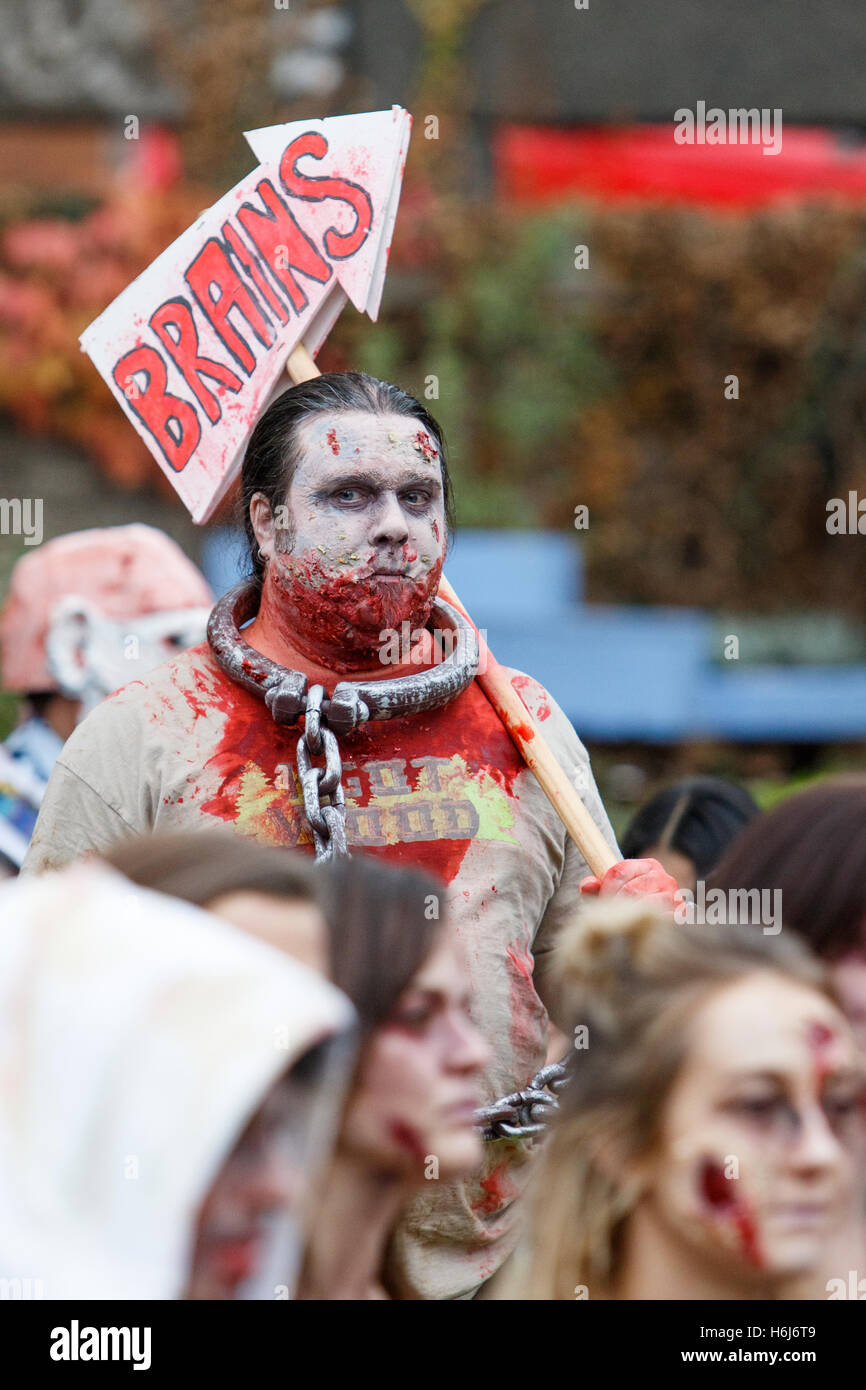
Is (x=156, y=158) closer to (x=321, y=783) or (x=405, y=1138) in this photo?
(x=321, y=783)

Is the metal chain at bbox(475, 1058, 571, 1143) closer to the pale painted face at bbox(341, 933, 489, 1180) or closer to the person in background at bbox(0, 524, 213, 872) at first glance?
the pale painted face at bbox(341, 933, 489, 1180)

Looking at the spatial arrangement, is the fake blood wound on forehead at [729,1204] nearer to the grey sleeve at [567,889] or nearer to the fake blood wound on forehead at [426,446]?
the grey sleeve at [567,889]

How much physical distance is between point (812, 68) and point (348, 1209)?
12.7m

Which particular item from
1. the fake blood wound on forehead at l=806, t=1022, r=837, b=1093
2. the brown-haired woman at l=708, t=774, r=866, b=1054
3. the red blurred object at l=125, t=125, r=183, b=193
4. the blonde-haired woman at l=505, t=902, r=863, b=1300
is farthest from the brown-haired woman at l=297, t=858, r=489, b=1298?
the red blurred object at l=125, t=125, r=183, b=193

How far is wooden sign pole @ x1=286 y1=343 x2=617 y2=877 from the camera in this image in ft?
9.11

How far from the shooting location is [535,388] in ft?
37.9

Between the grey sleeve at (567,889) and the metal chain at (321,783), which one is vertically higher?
the metal chain at (321,783)

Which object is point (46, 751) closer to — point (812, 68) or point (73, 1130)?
point (73, 1130)

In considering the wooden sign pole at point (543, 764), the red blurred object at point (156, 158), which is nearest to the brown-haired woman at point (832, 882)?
the wooden sign pole at point (543, 764)

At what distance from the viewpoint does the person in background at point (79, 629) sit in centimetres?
418

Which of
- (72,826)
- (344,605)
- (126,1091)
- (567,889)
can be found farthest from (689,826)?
(126,1091)

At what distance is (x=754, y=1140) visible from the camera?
1.70 meters

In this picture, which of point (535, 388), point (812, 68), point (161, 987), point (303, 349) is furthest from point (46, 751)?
point (812, 68)

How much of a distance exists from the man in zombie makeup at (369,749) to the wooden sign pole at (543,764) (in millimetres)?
26
